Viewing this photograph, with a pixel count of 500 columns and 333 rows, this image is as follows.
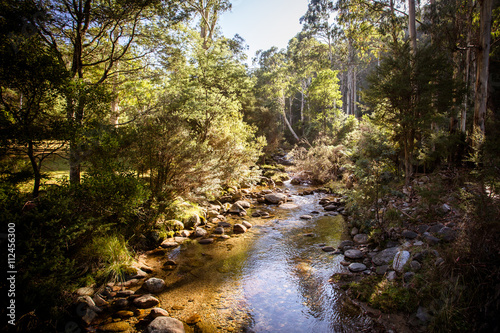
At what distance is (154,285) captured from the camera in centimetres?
521

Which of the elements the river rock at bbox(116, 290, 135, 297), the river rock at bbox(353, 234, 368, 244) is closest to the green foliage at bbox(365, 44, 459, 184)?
the river rock at bbox(353, 234, 368, 244)

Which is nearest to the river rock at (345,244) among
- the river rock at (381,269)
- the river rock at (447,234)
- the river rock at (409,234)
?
the river rock at (409,234)

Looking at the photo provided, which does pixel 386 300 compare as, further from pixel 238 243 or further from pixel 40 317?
pixel 40 317

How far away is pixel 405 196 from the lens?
8422 mm

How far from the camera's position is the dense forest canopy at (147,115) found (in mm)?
4531

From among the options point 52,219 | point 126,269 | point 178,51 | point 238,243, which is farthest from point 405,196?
point 178,51

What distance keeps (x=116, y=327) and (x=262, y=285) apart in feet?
9.51

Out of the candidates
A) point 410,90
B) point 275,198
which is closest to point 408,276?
point 410,90

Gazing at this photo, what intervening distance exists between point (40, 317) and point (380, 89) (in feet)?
35.7

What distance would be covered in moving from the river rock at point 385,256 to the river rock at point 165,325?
4.42 metres

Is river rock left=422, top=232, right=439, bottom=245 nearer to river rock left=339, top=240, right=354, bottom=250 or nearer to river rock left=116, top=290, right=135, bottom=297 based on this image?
river rock left=339, top=240, right=354, bottom=250

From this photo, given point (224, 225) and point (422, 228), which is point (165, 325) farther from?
point (422, 228)

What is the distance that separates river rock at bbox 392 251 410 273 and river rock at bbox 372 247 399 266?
45cm

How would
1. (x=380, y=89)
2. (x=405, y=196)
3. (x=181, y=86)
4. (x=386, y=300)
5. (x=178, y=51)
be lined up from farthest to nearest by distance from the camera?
1. (x=181, y=86)
2. (x=178, y=51)
3. (x=380, y=89)
4. (x=405, y=196)
5. (x=386, y=300)
